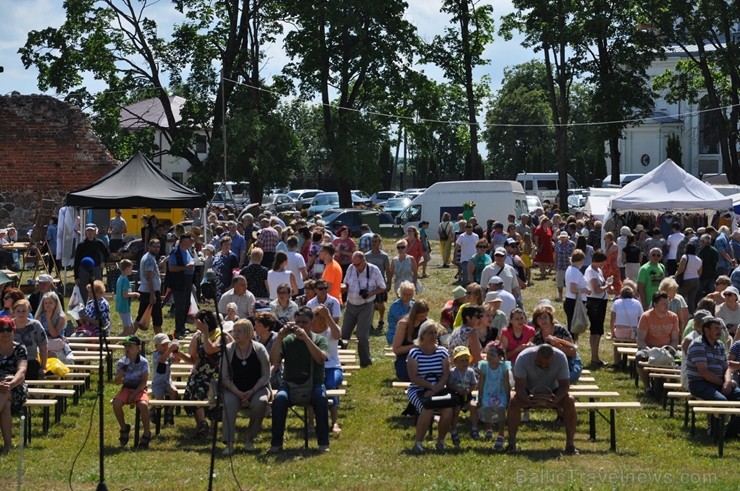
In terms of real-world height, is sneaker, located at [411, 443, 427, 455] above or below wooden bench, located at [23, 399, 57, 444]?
below

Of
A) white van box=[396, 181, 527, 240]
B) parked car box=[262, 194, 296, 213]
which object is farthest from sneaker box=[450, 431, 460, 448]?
parked car box=[262, 194, 296, 213]

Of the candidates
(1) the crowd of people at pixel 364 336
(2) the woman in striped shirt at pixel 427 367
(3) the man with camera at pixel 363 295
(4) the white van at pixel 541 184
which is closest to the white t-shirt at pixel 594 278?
(1) the crowd of people at pixel 364 336

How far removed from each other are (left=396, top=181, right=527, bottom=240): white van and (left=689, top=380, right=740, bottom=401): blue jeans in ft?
80.4

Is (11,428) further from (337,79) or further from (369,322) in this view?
(337,79)

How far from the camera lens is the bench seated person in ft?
35.9

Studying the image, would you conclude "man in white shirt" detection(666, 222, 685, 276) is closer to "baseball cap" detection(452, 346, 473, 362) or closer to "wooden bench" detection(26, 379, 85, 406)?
"baseball cap" detection(452, 346, 473, 362)

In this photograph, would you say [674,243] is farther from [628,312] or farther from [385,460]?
[385,460]

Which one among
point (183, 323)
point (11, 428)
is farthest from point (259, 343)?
point (183, 323)

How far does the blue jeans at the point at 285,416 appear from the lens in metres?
10.9

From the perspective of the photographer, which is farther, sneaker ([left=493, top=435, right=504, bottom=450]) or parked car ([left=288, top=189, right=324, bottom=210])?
parked car ([left=288, top=189, right=324, bottom=210])

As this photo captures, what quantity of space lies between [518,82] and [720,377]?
262 ft

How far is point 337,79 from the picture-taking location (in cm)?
4622

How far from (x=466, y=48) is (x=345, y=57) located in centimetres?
670

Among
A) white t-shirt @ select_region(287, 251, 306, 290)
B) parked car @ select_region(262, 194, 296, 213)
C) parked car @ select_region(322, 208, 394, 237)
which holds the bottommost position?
white t-shirt @ select_region(287, 251, 306, 290)
